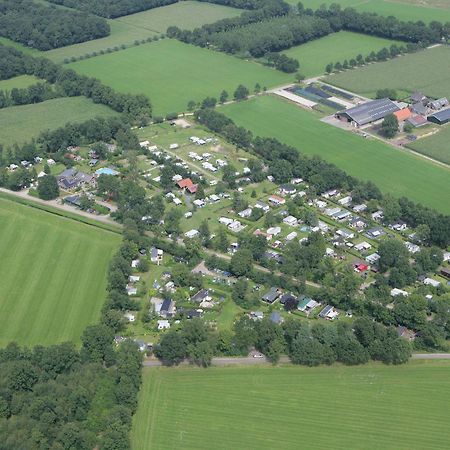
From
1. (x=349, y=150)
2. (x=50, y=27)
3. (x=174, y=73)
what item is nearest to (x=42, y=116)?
(x=174, y=73)

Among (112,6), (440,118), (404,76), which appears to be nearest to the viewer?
(440,118)

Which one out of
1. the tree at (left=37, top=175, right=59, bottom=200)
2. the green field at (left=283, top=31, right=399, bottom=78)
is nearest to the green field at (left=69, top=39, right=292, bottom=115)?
the green field at (left=283, top=31, right=399, bottom=78)

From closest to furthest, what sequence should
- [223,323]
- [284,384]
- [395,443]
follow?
[395,443], [284,384], [223,323]

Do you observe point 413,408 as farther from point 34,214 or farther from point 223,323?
point 34,214

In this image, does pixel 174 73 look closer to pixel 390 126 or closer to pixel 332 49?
pixel 332 49

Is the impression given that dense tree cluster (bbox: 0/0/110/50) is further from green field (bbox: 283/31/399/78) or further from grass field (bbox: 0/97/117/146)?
green field (bbox: 283/31/399/78)

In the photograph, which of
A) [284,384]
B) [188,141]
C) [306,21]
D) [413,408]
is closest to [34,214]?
[188,141]
